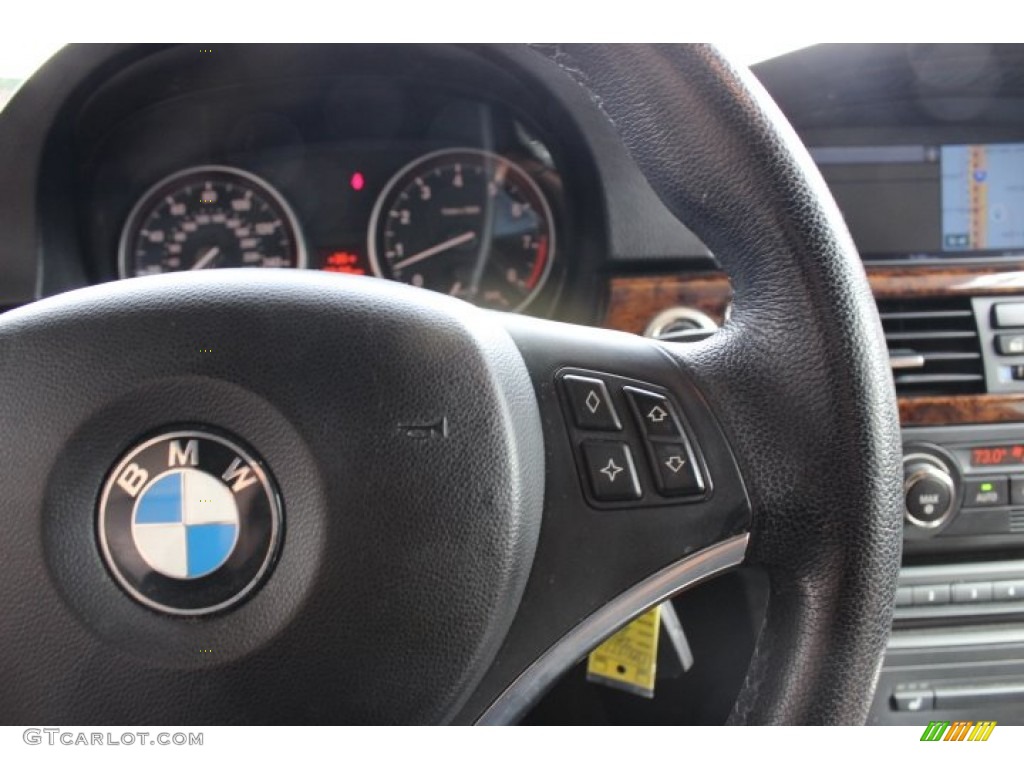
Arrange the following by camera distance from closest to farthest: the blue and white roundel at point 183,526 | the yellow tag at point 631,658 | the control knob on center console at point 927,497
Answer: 1. the blue and white roundel at point 183,526
2. the yellow tag at point 631,658
3. the control knob on center console at point 927,497

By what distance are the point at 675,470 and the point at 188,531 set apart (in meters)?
0.33

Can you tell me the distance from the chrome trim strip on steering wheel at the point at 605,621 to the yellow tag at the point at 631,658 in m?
0.31

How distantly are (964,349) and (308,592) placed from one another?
105 centimetres

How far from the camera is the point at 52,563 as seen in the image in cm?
67

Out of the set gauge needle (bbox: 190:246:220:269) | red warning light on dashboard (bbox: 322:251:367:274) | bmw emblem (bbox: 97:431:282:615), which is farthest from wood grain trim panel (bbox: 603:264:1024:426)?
bmw emblem (bbox: 97:431:282:615)

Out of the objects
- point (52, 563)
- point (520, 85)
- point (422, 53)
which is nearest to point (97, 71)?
point (422, 53)

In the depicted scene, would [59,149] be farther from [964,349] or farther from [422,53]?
[964,349]

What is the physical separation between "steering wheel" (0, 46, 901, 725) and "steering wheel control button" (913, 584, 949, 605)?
0.69 m

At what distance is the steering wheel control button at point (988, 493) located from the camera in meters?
1.34

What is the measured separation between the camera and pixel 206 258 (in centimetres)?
160

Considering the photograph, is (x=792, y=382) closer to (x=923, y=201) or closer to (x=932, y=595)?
(x=932, y=595)

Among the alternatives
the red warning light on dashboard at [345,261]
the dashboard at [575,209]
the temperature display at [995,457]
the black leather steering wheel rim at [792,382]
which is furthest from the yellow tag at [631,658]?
the red warning light on dashboard at [345,261]

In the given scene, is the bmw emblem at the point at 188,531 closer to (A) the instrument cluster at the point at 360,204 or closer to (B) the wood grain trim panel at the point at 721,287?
(B) the wood grain trim panel at the point at 721,287

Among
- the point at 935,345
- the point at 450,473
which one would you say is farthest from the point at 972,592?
the point at 450,473
